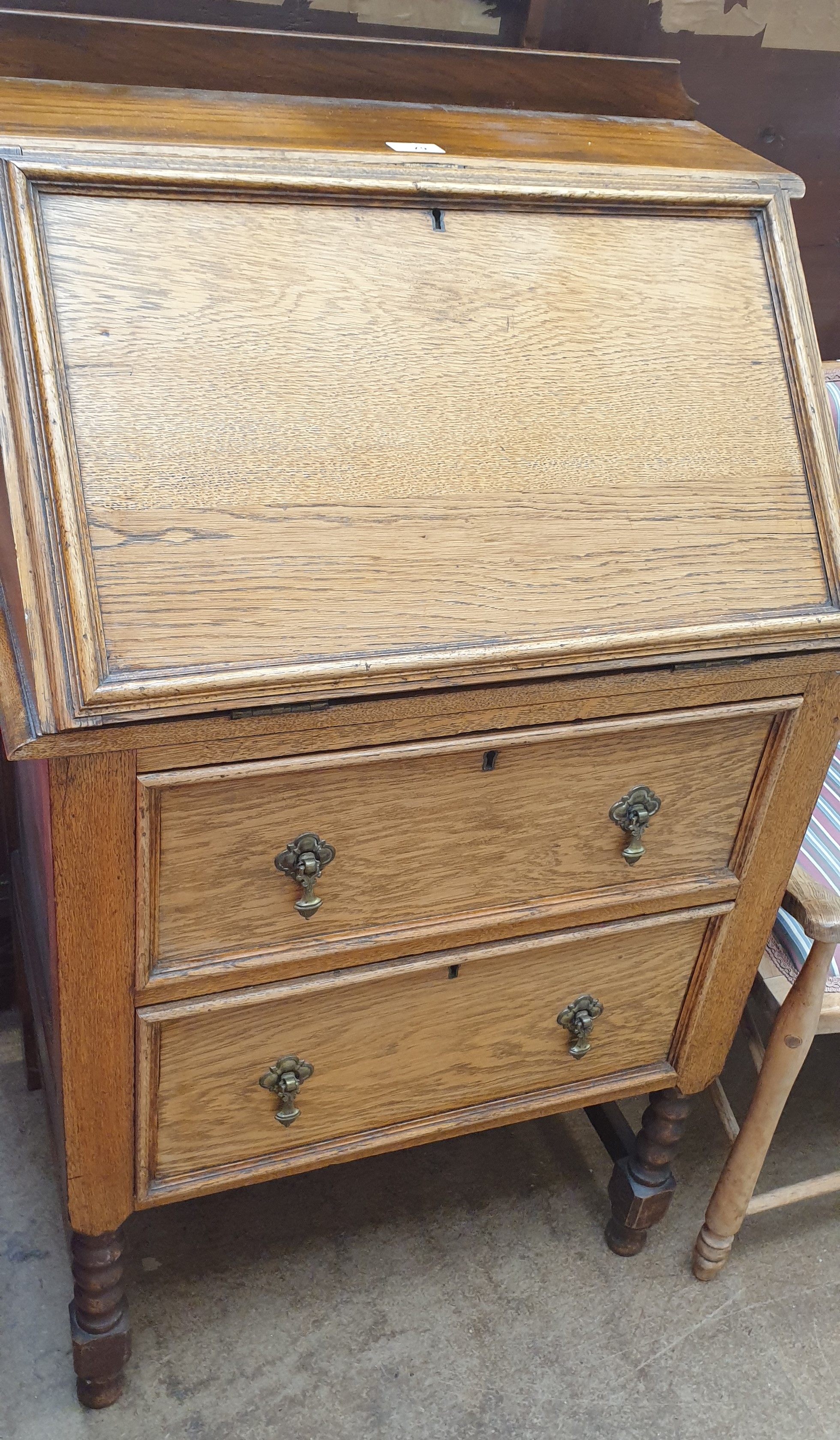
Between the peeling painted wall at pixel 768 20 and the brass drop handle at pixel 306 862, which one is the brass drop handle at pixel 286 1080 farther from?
the peeling painted wall at pixel 768 20

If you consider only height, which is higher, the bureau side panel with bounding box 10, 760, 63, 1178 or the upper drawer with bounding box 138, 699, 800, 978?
the upper drawer with bounding box 138, 699, 800, 978

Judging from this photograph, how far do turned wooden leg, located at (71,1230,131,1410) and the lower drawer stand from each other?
4.2 inches

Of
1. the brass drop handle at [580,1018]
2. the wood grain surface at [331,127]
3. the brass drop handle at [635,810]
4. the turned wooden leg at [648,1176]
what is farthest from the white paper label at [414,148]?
the turned wooden leg at [648,1176]

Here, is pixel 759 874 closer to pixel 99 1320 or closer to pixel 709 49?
pixel 99 1320

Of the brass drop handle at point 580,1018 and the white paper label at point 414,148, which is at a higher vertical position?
the white paper label at point 414,148

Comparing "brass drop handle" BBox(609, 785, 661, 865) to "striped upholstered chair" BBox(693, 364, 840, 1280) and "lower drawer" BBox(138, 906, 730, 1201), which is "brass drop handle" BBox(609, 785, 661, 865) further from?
"striped upholstered chair" BBox(693, 364, 840, 1280)

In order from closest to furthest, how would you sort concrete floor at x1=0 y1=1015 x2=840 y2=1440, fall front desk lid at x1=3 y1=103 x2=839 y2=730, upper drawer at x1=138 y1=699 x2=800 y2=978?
fall front desk lid at x1=3 y1=103 x2=839 y2=730 < upper drawer at x1=138 y1=699 x2=800 y2=978 < concrete floor at x1=0 y1=1015 x2=840 y2=1440

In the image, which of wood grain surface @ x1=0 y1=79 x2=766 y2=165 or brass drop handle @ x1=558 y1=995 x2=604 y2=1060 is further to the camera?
brass drop handle @ x1=558 y1=995 x2=604 y2=1060

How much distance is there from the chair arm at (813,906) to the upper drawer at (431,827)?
12 centimetres

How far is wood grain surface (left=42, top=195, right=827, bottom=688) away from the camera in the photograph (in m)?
1.04

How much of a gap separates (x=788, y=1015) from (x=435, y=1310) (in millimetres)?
662

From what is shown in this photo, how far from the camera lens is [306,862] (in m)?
1.17

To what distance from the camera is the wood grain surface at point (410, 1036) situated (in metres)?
1.28

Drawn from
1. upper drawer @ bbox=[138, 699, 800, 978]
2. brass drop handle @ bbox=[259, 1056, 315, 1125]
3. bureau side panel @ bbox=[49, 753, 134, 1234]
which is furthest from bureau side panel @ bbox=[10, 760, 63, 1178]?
brass drop handle @ bbox=[259, 1056, 315, 1125]
